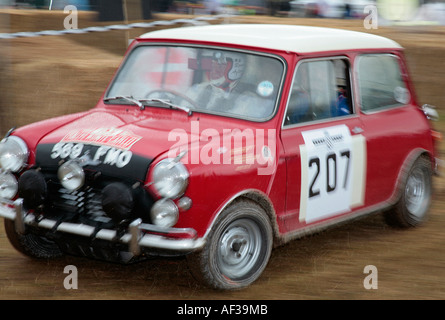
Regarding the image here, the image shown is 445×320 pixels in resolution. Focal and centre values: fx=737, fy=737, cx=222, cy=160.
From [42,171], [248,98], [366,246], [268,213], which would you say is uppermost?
[248,98]

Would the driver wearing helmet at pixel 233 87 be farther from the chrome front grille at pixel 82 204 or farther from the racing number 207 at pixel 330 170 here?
the chrome front grille at pixel 82 204

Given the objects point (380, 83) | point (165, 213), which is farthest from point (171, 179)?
point (380, 83)

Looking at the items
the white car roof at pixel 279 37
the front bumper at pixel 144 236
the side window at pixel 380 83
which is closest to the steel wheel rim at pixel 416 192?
the side window at pixel 380 83

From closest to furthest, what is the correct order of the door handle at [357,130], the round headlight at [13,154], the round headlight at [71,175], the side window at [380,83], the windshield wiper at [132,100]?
the round headlight at [71,175]
the round headlight at [13,154]
the windshield wiper at [132,100]
the door handle at [357,130]
the side window at [380,83]

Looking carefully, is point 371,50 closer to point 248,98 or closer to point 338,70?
point 338,70

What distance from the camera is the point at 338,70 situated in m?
5.82

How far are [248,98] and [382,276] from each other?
1604mm

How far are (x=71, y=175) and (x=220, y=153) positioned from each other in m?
0.95

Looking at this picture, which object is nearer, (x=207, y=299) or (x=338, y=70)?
(x=207, y=299)

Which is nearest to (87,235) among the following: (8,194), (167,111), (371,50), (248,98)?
(8,194)

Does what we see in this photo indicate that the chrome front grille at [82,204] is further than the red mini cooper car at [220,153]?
Yes

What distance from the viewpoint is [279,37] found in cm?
552

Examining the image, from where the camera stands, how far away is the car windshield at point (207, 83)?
5270mm

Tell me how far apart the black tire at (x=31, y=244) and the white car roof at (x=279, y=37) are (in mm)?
1830
